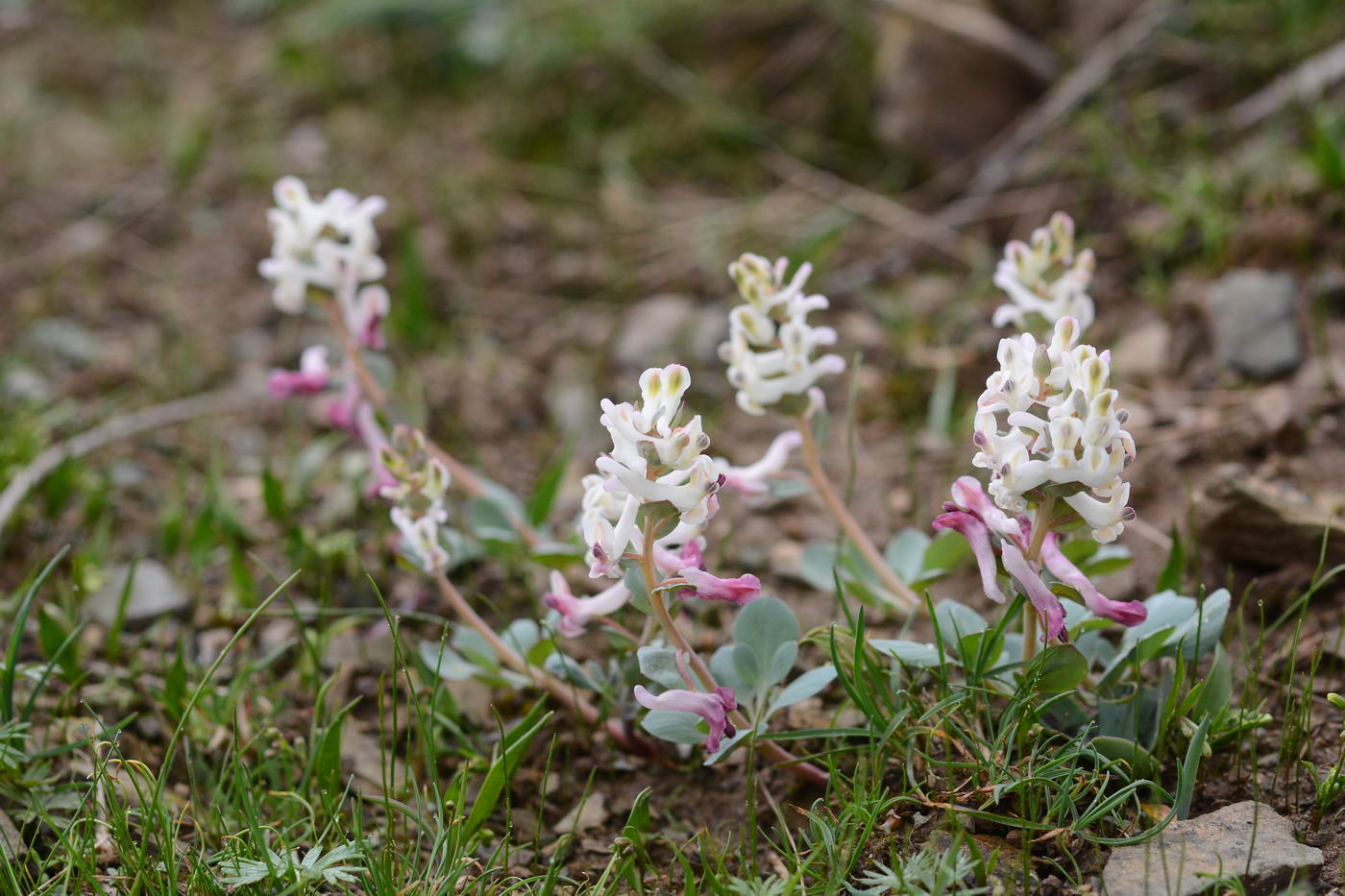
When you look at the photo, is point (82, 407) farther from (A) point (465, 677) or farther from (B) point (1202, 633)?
(B) point (1202, 633)

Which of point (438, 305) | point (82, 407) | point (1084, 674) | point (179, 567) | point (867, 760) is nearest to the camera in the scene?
point (1084, 674)

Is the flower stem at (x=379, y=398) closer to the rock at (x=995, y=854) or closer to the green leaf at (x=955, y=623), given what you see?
the green leaf at (x=955, y=623)

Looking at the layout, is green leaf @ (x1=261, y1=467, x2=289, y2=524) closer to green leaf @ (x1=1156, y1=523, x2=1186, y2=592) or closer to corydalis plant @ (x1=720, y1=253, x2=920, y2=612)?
corydalis plant @ (x1=720, y1=253, x2=920, y2=612)

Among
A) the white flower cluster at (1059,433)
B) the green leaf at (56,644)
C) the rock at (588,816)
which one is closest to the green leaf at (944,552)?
the white flower cluster at (1059,433)

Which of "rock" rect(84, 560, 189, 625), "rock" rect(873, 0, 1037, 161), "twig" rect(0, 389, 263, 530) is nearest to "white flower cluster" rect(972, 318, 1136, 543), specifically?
"rock" rect(84, 560, 189, 625)

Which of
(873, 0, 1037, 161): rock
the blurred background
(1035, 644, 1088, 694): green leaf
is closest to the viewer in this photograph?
(1035, 644, 1088, 694): green leaf

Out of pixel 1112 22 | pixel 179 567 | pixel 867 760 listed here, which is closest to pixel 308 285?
pixel 179 567

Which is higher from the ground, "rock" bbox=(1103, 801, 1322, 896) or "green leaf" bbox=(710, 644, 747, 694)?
"green leaf" bbox=(710, 644, 747, 694)
